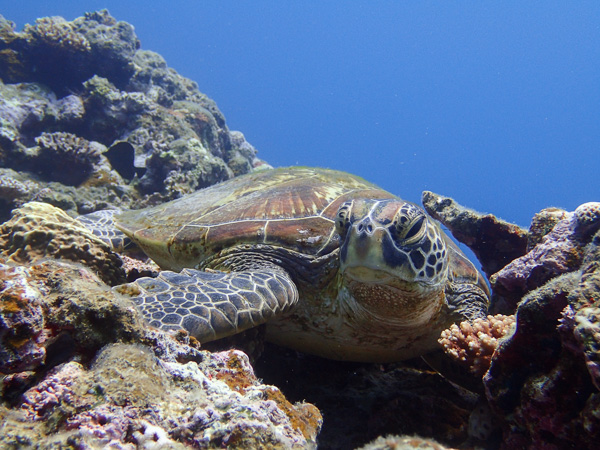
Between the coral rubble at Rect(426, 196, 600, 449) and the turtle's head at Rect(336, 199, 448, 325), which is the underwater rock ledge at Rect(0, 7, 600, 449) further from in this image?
the turtle's head at Rect(336, 199, 448, 325)

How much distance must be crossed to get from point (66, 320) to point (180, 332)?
17.4 inches

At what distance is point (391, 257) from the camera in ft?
6.42

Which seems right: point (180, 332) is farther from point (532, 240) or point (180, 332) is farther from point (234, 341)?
point (532, 240)

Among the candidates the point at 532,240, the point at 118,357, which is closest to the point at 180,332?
the point at 118,357

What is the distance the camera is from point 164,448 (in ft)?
2.97

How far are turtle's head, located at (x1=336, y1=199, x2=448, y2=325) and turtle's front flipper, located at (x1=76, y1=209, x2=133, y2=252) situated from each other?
2.88m

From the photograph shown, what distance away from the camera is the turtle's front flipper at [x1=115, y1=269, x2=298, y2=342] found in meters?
1.75

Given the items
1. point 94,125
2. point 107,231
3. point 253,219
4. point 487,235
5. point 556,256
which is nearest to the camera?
point 556,256

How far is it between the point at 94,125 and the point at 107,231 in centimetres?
469

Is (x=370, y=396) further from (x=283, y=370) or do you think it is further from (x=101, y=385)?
(x=101, y=385)

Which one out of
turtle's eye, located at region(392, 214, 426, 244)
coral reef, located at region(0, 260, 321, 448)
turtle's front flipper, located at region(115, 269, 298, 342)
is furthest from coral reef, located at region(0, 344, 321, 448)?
turtle's eye, located at region(392, 214, 426, 244)

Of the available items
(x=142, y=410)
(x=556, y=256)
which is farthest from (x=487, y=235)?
(x=142, y=410)

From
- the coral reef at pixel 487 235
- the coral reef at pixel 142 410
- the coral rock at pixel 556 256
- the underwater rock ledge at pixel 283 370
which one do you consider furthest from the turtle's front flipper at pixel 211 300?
the coral reef at pixel 487 235

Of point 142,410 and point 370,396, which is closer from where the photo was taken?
point 142,410
